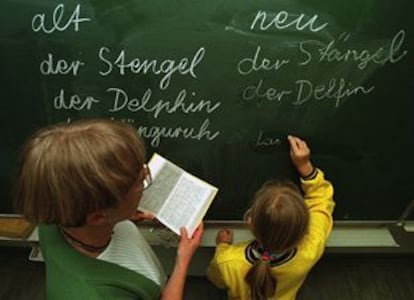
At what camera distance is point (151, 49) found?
3.56 feet

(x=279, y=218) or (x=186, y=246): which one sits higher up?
(x=279, y=218)

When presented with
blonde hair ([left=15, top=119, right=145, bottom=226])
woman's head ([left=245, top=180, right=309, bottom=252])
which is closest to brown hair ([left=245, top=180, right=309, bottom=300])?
woman's head ([left=245, top=180, right=309, bottom=252])

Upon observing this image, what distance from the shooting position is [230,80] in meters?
1.14

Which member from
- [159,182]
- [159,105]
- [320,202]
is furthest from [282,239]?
[159,105]

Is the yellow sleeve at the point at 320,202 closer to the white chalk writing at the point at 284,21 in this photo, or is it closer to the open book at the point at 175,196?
the open book at the point at 175,196

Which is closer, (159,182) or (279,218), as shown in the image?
(279,218)

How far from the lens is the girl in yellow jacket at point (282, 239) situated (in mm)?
1121

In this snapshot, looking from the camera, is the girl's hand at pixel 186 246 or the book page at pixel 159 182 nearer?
the girl's hand at pixel 186 246

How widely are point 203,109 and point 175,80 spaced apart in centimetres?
12

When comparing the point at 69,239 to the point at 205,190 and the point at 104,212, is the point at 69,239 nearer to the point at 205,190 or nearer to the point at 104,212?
the point at 104,212

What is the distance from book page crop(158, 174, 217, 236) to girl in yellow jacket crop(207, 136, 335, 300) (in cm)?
14

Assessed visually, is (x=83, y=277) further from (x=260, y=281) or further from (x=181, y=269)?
(x=260, y=281)

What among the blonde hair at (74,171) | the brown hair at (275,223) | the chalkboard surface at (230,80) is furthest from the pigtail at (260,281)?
the blonde hair at (74,171)

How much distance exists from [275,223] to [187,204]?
271 millimetres
